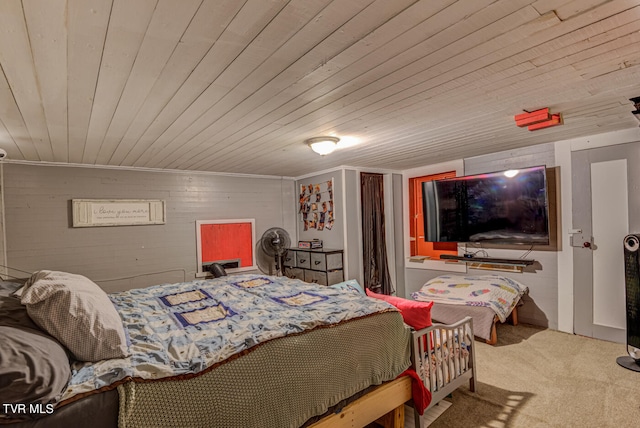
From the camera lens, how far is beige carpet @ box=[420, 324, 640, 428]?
221cm

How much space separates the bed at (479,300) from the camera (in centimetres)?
338

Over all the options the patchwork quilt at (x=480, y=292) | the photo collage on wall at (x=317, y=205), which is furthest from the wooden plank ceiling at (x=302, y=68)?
the photo collage on wall at (x=317, y=205)

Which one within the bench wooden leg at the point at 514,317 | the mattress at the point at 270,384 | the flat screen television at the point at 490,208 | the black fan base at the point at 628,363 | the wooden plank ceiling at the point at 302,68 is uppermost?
the wooden plank ceiling at the point at 302,68

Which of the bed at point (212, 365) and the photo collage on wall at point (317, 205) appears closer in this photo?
the bed at point (212, 365)

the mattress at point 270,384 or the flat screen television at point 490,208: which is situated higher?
the flat screen television at point 490,208

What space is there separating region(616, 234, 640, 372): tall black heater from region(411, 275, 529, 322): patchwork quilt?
0.97 metres

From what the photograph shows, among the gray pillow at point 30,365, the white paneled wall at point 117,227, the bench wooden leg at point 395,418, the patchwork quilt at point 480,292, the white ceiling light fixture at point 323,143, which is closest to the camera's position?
the gray pillow at point 30,365

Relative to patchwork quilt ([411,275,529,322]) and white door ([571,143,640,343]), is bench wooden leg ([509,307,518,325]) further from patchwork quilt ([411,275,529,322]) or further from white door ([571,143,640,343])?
white door ([571,143,640,343])

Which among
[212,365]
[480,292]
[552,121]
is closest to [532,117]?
[552,121]

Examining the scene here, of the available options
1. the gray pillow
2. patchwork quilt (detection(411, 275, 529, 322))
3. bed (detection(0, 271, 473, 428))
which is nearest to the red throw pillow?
bed (detection(0, 271, 473, 428))

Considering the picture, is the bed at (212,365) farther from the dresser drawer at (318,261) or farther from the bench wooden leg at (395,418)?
the dresser drawer at (318,261)

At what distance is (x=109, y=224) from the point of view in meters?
4.29

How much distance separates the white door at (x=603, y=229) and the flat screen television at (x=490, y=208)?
37 centimetres

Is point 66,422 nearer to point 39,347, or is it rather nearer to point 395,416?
point 39,347
